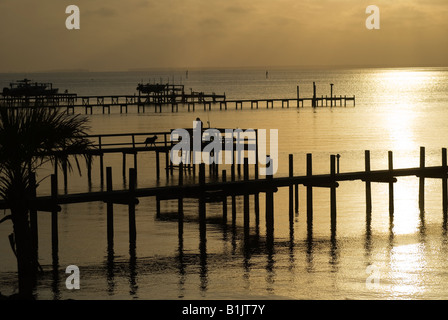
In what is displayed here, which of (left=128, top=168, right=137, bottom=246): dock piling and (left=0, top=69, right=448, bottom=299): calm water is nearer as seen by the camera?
(left=0, top=69, right=448, bottom=299): calm water

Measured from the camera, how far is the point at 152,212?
31234 mm

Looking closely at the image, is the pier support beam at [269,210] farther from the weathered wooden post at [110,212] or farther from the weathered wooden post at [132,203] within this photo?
the weathered wooden post at [110,212]

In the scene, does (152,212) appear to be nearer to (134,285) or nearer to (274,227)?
(274,227)

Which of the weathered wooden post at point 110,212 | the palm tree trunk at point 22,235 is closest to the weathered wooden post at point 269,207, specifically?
the weathered wooden post at point 110,212

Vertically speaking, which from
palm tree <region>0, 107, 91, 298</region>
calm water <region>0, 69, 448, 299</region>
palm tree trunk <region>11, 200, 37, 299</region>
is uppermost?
palm tree <region>0, 107, 91, 298</region>

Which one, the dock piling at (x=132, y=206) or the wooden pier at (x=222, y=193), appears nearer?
the wooden pier at (x=222, y=193)

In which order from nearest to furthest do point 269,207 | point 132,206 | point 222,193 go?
point 132,206, point 222,193, point 269,207

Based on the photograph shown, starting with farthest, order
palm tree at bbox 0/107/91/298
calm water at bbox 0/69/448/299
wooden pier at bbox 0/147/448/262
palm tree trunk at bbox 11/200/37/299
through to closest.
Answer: wooden pier at bbox 0/147/448/262 < calm water at bbox 0/69/448/299 < palm tree trunk at bbox 11/200/37/299 < palm tree at bbox 0/107/91/298

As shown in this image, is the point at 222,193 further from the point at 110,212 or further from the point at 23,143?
the point at 23,143

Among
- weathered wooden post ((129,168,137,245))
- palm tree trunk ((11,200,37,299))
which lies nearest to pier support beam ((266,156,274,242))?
weathered wooden post ((129,168,137,245))

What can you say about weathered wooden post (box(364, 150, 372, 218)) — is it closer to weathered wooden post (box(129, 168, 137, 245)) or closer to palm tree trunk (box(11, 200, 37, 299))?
weathered wooden post (box(129, 168, 137, 245))

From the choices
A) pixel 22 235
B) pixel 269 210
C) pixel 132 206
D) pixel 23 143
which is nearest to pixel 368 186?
pixel 269 210
